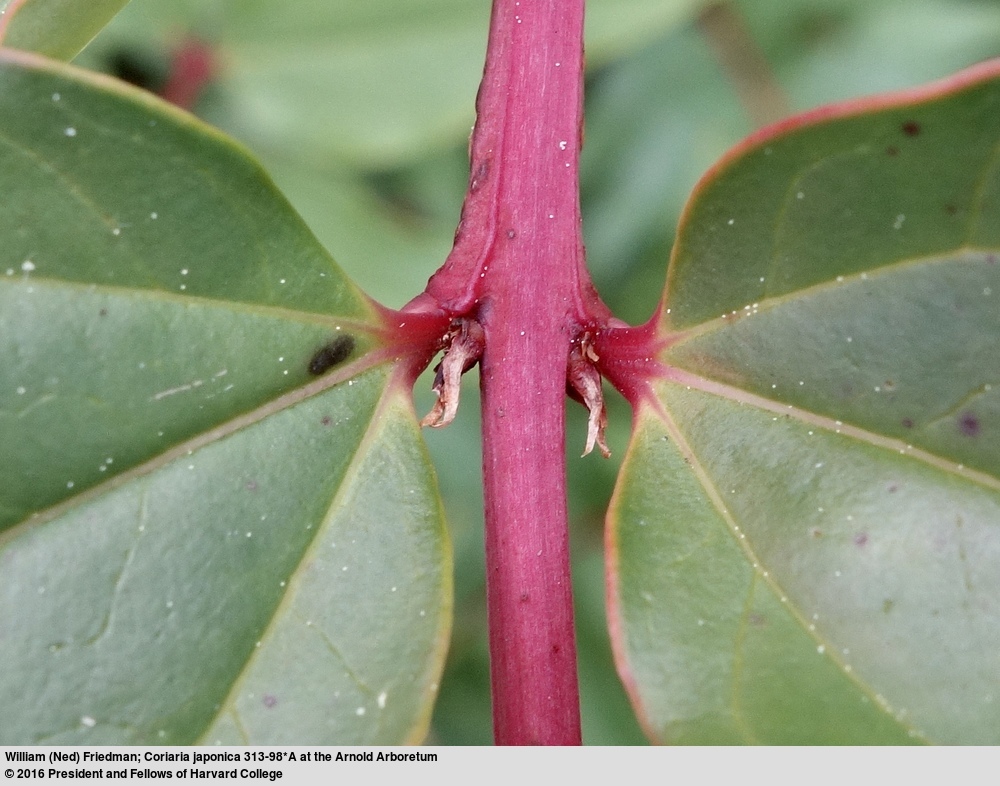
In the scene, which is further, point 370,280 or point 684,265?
point 370,280

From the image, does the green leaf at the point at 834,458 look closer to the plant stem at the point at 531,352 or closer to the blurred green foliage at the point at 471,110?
the plant stem at the point at 531,352

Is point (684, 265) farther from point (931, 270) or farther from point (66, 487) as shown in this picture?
point (66, 487)

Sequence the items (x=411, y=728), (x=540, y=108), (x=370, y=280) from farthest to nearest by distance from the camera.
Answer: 1. (x=370, y=280)
2. (x=540, y=108)
3. (x=411, y=728)

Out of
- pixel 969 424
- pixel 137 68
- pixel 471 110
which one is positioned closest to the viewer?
pixel 969 424

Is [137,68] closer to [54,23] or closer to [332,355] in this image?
[54,23]

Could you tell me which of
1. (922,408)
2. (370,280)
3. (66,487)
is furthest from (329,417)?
(370,280)

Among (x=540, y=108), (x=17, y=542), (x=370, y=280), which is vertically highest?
(x=370, y=280)

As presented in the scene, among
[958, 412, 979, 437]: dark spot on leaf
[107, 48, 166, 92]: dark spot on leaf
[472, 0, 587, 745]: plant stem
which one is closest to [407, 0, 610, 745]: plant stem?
[472, 0, 587, 745]: plant stem

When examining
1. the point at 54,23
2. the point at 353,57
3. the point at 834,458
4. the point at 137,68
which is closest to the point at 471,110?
the point at 353,57

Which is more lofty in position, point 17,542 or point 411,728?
point 17,542
